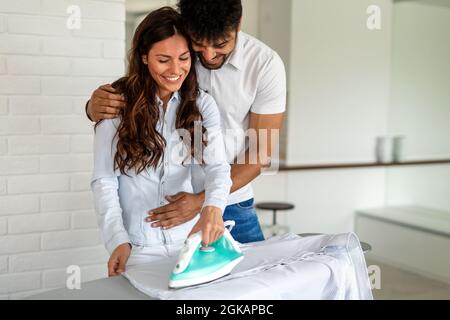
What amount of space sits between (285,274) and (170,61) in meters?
0.63

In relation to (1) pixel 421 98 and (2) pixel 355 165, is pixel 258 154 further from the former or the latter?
(1) pixel 421 98

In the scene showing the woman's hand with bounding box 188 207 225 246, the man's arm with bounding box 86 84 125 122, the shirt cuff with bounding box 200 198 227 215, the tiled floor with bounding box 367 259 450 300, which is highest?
the man's arm with bounding box 86 84 125 122

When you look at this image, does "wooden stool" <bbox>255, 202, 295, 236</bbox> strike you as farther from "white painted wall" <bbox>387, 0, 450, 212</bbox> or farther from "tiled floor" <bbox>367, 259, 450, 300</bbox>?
"white painted wall" <bbox>387, 0, 450, 212</bbox>

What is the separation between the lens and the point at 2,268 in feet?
8.45

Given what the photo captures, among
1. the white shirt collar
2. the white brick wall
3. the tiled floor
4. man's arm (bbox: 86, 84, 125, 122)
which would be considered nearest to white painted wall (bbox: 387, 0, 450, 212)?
the tiled floor

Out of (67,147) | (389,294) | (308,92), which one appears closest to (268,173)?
(308,92)

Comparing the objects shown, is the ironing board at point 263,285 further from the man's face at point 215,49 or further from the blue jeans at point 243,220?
the man's face at point 215,49

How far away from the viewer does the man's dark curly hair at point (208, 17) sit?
5.27 feet

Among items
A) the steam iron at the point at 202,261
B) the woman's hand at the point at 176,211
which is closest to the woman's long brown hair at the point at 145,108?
the woman's hand at the point at 176,211

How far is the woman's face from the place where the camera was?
1.63 m

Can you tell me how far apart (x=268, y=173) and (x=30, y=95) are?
1986 millimetres

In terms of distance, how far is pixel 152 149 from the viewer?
168 cm

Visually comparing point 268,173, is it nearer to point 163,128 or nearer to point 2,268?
point 2,268

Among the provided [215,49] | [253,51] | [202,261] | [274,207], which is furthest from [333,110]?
[202,261]
